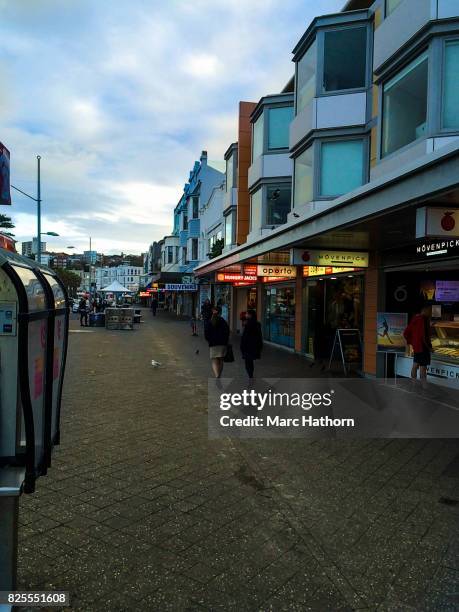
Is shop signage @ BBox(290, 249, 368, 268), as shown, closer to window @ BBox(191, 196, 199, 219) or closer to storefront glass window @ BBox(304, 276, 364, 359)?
storefront glass window @ BBox(304, 276, 364, 359)

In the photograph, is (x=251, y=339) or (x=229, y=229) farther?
(x=229, y=229)

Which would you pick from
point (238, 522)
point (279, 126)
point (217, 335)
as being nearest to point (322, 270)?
point (217, 335)

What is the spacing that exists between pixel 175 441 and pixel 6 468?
12.7 ft

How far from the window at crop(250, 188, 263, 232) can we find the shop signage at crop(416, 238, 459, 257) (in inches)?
469

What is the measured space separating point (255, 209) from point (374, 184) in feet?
48.7

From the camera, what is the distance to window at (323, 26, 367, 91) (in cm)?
1340

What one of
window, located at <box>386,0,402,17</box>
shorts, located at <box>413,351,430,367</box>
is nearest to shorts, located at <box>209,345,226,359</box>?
shorts, located at <box>413,351,430,367</box>

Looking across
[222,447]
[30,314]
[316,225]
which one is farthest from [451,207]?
[30,314]

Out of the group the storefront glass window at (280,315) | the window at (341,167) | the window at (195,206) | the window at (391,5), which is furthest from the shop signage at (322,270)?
the window at (195,206)

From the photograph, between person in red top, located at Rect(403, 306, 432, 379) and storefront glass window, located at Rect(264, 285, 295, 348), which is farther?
storefront glass window, located at Rect(264, 285, 295, 348)

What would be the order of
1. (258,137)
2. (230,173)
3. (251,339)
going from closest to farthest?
(251,339) < (258,137) < (230,173)

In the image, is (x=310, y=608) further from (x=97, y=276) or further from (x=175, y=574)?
(x=97, y=276)

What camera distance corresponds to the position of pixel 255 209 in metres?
21.5

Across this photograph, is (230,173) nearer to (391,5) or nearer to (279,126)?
(279,126)
